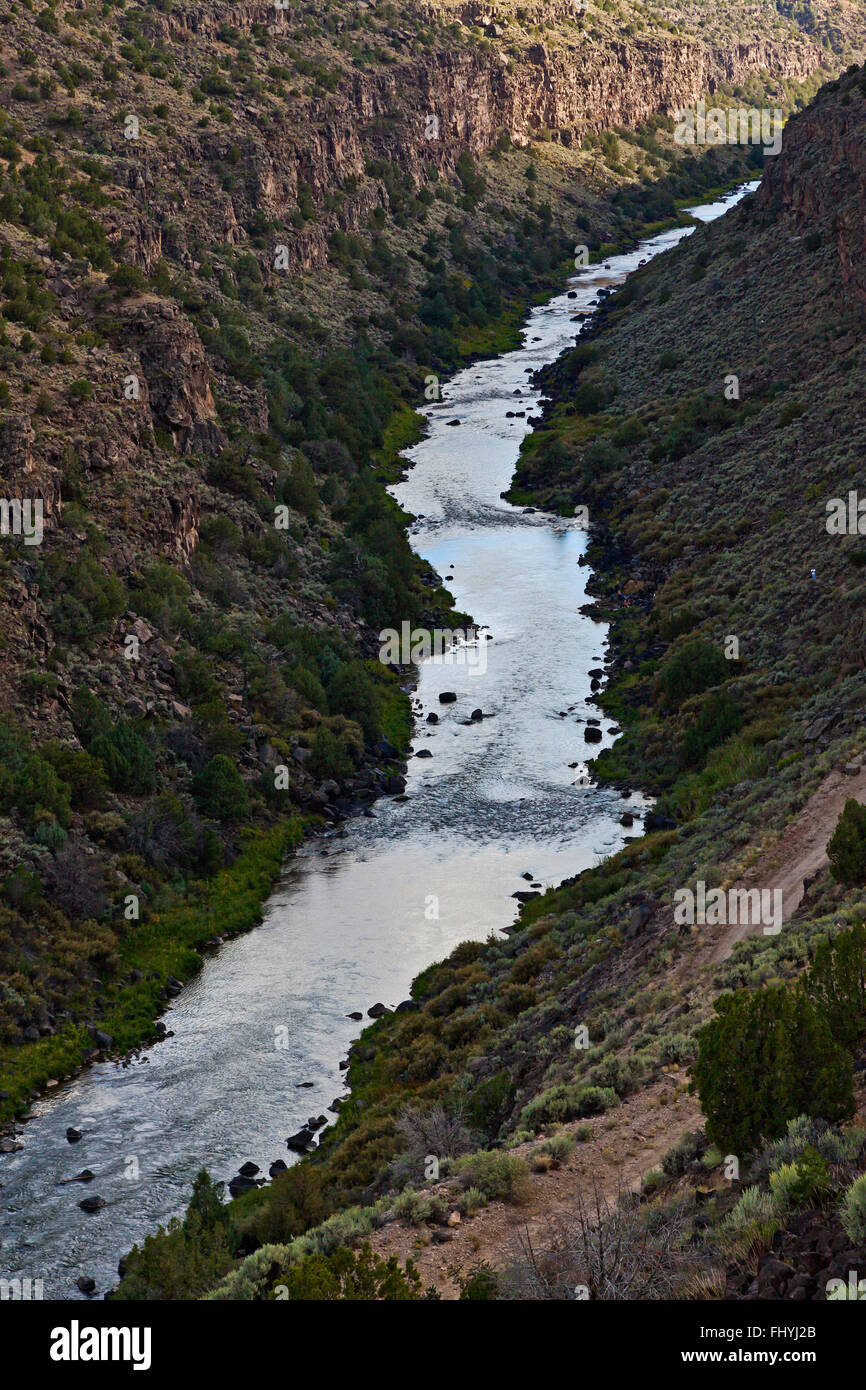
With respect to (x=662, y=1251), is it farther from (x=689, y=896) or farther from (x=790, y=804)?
(x=790, y=804)

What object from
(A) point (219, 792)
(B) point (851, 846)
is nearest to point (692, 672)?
(A) point (219, 792)

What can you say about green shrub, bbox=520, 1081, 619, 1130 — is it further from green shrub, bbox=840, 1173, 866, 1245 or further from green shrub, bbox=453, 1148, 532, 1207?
green shrub, bbox=840, 1173, 866, 1245

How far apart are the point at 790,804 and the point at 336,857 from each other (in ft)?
62.4

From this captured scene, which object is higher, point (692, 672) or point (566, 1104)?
point (692, 672)

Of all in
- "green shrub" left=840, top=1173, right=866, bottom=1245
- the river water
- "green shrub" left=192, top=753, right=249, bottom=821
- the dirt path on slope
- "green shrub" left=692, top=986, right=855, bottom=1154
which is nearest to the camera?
"green shrub" left=840, top=1173, right=866, bottom=1245

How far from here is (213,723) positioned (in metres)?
51.9

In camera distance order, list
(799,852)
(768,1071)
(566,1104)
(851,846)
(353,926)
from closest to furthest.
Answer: (768,1071) < (566,1104) < (851,846) < (799,852) < (353,926)

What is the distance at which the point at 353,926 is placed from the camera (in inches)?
1748

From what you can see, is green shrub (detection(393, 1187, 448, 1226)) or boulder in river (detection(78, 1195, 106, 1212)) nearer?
green shrub (detection(393, 1187, 448, 1226))

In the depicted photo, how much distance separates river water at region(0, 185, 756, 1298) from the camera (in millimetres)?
32500

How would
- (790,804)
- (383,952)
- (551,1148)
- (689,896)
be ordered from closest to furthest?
(551,1148)
(689,896)
(790,804)
(383,952)

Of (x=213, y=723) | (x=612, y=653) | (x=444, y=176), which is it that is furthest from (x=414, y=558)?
(x=444, y=176)

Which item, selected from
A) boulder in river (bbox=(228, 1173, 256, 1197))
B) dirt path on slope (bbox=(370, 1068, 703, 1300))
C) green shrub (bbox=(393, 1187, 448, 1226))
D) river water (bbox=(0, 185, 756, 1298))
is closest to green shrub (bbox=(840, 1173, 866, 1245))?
dirt path on slope (bbox=(370, 1068, 703, 1300))

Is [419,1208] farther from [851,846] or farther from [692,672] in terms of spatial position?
[692,672]
